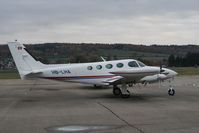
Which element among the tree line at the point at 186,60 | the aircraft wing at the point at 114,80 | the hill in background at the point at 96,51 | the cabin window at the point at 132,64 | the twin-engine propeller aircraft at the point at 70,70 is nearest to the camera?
the aircraft wing at the point at 114,80

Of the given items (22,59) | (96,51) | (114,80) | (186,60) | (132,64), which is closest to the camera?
(114,80)

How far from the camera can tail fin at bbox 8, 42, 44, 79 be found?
56.5 ft

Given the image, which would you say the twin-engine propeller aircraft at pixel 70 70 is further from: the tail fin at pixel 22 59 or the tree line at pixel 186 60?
the tree line at pixel 186 60

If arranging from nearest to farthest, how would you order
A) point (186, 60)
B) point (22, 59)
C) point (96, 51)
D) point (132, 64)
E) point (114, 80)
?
point (114, 80) → point (132, 64) → point (22, 59) → point (96, 51) → point (186, 60)

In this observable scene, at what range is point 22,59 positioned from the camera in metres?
17.3

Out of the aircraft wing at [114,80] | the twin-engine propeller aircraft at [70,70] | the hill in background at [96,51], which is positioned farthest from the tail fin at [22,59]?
the hill in background at [96,51]

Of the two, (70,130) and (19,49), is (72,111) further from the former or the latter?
(19,49)

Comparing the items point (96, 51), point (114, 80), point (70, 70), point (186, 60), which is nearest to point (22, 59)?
point (70, 70)

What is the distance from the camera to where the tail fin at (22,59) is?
678 inches

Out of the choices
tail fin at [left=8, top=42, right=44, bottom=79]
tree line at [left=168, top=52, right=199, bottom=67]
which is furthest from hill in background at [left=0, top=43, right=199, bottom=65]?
tail fin at [left=8, top=42, right=44, bottom=79]

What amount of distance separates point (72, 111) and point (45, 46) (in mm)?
89559

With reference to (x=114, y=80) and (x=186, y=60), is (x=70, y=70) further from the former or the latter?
(x=186, y=60)

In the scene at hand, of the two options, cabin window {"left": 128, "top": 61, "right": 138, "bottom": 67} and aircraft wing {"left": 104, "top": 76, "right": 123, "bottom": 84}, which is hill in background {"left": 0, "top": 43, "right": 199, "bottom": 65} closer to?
aircraft wing {"left": 104, "top": 76, "right": 123, "bottom": 84}

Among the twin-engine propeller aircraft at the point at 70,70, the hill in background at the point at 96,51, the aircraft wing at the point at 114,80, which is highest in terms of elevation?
the hill in background at the point at 96,51
